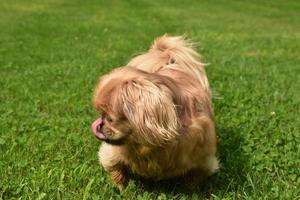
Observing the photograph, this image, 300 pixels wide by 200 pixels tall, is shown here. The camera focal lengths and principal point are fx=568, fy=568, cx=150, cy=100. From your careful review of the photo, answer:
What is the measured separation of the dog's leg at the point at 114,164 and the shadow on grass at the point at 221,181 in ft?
0.45

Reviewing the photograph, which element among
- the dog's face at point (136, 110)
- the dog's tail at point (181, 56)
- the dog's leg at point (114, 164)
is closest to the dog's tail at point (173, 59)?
the dog's tail at point (181, 56)

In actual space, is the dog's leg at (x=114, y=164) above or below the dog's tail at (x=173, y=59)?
below

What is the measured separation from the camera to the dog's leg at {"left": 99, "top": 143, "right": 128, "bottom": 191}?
4.45m

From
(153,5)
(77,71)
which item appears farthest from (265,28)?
(77,71)

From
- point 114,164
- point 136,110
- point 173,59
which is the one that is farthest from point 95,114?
point 136,110

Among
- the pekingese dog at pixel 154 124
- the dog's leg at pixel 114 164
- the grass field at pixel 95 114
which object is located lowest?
the grass field at pixel 95 114

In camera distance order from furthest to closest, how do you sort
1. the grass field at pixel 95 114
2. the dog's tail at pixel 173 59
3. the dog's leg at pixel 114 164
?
the dog's tail at pixel 173 59 → the grass field at pixel 95 114 → the dog's leg at pixel 114 164

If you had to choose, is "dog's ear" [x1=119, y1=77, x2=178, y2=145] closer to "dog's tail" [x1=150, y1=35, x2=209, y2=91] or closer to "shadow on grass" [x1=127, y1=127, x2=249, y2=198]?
"shadow on grass" [x1=127, y1=127, x2=249, y2=198]

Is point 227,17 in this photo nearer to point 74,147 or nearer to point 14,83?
point 14,83

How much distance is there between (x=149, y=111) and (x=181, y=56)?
1.64 meters

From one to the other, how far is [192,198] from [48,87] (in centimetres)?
414

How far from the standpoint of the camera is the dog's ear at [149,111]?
12.3ft

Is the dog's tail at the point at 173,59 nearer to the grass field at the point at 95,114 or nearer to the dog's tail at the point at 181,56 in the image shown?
the dog's tail at the point at 181,56

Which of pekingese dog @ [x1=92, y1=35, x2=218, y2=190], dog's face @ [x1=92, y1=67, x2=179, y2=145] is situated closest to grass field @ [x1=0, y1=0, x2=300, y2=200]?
pekingese dog @ [x1=92, y1=35, x2=218, y2=190]
